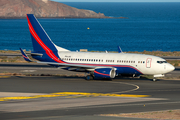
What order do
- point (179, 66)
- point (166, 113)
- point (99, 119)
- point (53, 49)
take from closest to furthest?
1. point (99, 119)
2. point (166, 113)
3. point (53, 49)
4. point (179, 66)

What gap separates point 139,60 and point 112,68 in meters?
4.23

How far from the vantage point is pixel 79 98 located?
103 ft

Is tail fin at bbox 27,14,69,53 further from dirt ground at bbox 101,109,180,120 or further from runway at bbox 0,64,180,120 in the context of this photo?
dirt ground at bbox 101,109,180,120

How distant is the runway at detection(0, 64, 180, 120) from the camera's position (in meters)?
24.6

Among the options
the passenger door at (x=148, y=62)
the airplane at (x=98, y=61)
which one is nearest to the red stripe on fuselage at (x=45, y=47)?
the airplane at (x=98, y=61)

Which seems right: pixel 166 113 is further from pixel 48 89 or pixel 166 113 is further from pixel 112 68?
pixel 112 68

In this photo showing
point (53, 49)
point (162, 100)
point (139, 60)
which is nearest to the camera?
point (162, 100)

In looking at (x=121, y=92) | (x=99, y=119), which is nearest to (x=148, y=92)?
(x=121, y=92)

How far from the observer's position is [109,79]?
47.8 metres

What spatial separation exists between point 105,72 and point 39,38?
1316cm

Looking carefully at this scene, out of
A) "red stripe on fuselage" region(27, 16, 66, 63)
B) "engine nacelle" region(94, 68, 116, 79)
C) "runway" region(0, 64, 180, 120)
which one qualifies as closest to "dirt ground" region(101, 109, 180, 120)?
"runway" region(0, 64, 180, 120)

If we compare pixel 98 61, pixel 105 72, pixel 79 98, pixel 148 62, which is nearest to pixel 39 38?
pixel 98 61

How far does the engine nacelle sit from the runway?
3.25 ft

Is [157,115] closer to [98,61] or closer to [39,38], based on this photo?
[98,61]
